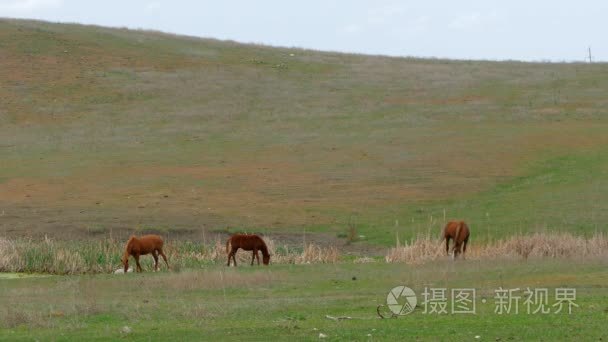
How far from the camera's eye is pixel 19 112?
55.3 meters

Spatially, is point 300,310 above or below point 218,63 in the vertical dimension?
below

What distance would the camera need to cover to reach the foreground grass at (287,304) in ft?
47.7

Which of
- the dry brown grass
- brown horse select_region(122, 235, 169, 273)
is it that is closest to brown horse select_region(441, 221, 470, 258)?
the dry brown grass

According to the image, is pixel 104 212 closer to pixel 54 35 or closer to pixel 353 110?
pixel 353 110

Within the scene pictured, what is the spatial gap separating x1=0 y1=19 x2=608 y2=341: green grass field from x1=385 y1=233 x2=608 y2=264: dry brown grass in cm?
86

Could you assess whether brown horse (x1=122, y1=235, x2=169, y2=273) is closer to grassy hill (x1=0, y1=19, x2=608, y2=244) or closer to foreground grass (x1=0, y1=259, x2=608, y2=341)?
foreground grass (x1=0, y1=259, x2=608, y2=341)

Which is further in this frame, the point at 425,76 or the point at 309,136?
the point at 425,76

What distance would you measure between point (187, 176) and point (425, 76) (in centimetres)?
2940

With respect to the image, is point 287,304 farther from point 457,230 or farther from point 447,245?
point 447,245

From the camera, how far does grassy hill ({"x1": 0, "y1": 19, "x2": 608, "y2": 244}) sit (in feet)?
116

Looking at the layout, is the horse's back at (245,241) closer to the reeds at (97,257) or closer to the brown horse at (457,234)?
the reeds at (97,257)

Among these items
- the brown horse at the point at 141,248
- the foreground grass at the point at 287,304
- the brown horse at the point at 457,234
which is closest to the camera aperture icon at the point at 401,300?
the foreground grass at the point at 287,304

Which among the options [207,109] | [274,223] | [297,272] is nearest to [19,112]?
[207,109]

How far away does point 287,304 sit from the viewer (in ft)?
57.4
